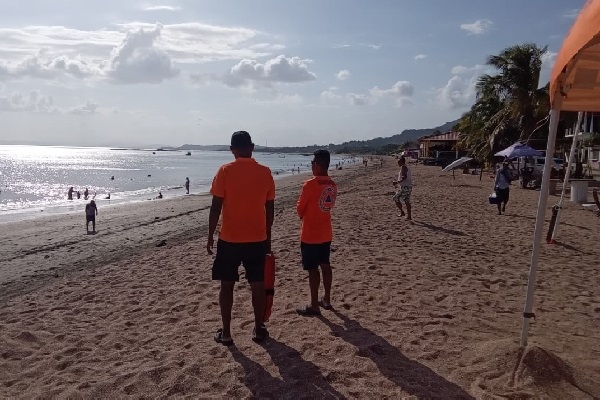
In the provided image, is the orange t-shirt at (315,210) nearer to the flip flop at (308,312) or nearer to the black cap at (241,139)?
the flip flop at (308,312)

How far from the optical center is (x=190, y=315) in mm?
5590

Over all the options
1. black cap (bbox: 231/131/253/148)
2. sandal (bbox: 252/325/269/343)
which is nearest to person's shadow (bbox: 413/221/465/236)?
sandal (bbox: 252/325/269/343)

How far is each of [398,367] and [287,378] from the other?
888 millimetres

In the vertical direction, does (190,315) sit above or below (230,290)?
below

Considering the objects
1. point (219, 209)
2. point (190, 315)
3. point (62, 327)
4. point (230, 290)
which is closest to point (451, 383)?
point (230, 290)

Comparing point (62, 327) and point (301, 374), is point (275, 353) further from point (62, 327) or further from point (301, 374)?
point (62, 327)

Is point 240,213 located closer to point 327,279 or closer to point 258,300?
point 258,300

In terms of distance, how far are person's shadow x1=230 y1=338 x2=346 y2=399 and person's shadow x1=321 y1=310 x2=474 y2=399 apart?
0.50m

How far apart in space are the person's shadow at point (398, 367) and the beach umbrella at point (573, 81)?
0.87 m

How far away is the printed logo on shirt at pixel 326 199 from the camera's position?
17.0 ft

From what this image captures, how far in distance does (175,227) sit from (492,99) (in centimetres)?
2755

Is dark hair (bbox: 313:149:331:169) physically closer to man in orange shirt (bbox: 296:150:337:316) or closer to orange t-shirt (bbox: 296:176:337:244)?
man in orange shirt (bbox: 296:150:337:316)

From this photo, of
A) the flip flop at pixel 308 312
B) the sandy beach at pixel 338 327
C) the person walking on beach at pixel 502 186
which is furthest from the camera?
the person walking on beach at pixel 502 186

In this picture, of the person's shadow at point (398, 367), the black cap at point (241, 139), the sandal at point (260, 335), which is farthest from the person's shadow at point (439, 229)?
the black cap at point (241, 139)
